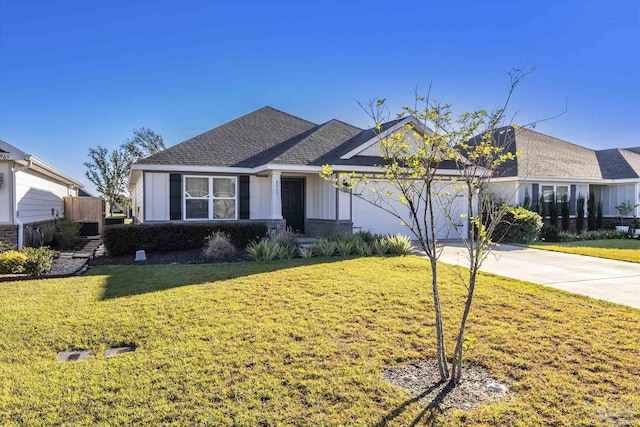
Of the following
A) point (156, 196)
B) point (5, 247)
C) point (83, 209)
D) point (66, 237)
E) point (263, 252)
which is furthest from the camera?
point (83, 209)

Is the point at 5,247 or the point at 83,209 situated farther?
the point at 83,209

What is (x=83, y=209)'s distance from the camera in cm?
2111

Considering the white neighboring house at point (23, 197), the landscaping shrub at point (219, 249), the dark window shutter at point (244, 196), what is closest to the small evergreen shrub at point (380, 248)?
the landscaping shrub at point (219, 249)

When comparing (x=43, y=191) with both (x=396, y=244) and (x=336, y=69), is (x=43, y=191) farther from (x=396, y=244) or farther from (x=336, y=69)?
(x=396, y=244)

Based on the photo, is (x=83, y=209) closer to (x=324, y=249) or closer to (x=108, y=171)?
(x=108, y=171)

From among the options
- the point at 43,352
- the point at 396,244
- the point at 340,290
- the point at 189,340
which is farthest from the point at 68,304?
the point at 396,244

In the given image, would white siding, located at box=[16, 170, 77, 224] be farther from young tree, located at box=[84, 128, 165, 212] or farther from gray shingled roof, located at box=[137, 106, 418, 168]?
young tree, located at box=[84, 128, 165, 212]

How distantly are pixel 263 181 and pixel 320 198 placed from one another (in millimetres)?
2459

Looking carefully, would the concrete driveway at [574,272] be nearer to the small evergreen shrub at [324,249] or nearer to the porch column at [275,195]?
the small evergreen shrub at [324,249]

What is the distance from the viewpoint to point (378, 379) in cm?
380

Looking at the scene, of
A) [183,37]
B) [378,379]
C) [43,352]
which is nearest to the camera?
[378,379]

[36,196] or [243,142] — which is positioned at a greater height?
[243,142]

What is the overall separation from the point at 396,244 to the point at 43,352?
9295mm

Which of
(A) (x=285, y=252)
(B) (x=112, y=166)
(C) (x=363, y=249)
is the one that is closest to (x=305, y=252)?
(A) (x=285, y=252)
